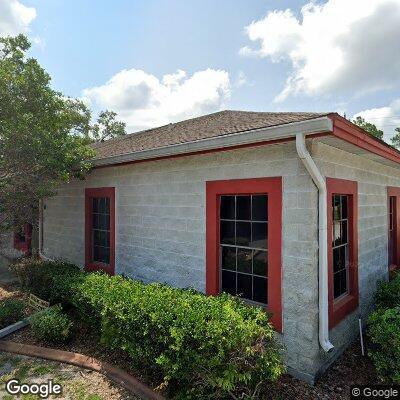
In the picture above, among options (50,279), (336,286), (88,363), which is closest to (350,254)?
(336,286)

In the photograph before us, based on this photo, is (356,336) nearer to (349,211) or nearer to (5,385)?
(349,211)

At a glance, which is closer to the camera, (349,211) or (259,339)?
(259,339)

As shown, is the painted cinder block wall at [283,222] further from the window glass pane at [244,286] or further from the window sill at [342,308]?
the window glass pane at [244,286]

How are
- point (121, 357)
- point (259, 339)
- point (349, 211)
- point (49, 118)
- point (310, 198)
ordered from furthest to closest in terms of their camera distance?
1. point (49, 118)
2. point (349, 211)
3. point (121, 357)
4. point (310, 198)
5. point (259, 339)

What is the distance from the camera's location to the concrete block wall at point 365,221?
4816 mm

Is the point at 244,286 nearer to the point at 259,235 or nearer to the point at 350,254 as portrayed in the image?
the point at 259,235

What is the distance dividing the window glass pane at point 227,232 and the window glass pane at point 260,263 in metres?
0.50

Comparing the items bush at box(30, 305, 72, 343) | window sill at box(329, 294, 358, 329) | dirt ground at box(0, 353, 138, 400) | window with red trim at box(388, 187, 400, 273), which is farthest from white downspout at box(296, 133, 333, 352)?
window with red trim at box(388, 187, 400, 273)

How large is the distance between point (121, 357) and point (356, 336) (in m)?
4.36

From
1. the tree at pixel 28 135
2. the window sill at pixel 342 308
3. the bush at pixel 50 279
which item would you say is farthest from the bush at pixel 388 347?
the tree at pixel 28 135

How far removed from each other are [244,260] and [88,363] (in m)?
2.98

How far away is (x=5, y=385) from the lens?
4.24 meters

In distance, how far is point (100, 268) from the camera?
805 centimetres

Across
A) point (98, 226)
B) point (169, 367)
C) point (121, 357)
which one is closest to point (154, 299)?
point (169, 367)
